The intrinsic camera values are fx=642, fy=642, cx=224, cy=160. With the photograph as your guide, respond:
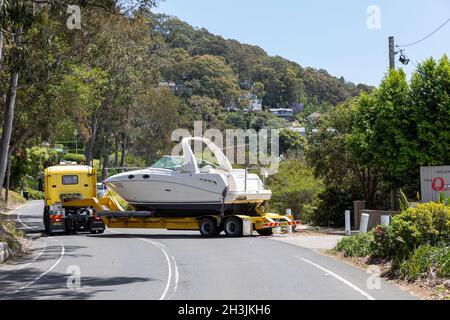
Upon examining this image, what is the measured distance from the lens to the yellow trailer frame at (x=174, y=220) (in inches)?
1023

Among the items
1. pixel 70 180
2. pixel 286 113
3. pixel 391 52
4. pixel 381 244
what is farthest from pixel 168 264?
pixel 286 113

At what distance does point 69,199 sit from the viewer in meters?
29.1

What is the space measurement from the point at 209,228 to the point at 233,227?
984 millimetres

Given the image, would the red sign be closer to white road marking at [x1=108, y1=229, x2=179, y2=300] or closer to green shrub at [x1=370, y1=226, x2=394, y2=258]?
green shrub at [x1=370, y1=226, x2=394, y2=258]

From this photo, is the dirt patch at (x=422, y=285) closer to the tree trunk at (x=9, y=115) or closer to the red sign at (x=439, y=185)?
the red sign at (x=439, y=185)

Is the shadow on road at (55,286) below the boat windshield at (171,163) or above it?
below

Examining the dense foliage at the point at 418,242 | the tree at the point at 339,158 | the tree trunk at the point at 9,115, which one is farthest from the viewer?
the tree at the point at 339,158

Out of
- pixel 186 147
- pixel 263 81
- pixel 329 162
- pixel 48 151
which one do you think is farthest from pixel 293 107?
pixel 186 147

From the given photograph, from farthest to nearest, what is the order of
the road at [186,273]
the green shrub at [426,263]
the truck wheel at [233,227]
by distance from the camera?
1. the truck wheel at [233,227]
2. the green shrub at [426,263]
3. the road at [186,273]

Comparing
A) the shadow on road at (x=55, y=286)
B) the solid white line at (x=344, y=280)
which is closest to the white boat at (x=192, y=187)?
the solid white line at (x=344, y=280)

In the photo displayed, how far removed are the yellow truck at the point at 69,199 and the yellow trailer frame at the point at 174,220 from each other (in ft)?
4.54

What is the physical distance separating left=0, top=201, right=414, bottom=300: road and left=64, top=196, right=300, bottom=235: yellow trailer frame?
2.66 m

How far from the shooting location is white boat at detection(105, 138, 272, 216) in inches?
1020
